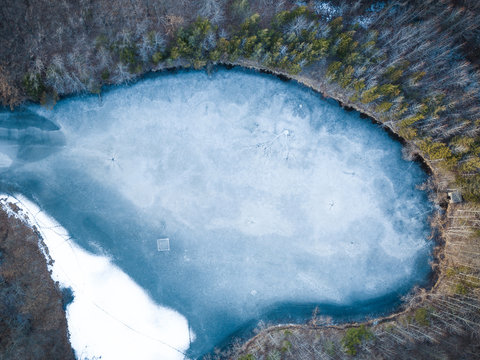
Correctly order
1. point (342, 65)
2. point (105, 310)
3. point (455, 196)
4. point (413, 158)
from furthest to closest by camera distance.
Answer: point (413, 158)
point (455, 196)
point (342, 65)
point (105, 310)

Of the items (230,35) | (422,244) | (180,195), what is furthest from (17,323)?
(422,244)

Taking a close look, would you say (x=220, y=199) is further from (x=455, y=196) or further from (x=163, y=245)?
(x=455, y=196)

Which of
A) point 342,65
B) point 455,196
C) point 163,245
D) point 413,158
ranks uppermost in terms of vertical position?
point 342,65

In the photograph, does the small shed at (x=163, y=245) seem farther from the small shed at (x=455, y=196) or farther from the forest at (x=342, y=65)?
the small shed at (x=455, y=196)

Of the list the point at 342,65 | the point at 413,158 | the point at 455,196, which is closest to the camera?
the point at 342,65

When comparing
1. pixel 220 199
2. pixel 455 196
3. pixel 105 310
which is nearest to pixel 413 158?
Result: pixel 455 196

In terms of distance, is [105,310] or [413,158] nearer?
[105,310]

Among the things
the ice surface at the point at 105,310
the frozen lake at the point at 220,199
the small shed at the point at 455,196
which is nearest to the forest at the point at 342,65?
the small shed at the point at 455,196

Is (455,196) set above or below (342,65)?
below

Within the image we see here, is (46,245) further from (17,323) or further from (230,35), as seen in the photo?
(230,35)
